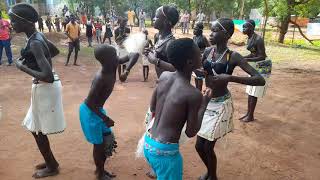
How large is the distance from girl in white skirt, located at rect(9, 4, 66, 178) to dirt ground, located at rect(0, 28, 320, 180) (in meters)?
0.69

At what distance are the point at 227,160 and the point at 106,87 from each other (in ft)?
6.96

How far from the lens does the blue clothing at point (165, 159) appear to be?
2.60 metres

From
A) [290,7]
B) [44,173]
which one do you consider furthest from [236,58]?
[290,7]

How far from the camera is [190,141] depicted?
5363 millimetres

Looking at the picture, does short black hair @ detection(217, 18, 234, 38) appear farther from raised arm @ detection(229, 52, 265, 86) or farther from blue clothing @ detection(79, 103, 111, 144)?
blue clothing @ detection(79, 103, 111, 144)

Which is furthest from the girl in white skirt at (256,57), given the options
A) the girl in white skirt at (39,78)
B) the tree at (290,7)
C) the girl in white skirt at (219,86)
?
the tree at (290,7)

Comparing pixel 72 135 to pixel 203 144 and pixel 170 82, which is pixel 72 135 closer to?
pixel 203 144

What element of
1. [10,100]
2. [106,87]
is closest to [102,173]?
[106,87]

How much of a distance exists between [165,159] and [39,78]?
5.34ft

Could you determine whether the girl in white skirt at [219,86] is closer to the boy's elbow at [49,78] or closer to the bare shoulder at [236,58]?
the bare shoulder at [236,58]

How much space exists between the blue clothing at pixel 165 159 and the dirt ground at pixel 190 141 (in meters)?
1.58

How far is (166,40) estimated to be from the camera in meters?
3.89

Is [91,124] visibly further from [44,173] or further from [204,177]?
[204,177]

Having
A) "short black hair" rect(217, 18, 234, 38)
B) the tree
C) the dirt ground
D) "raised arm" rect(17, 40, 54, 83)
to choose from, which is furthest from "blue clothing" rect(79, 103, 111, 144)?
the tree
